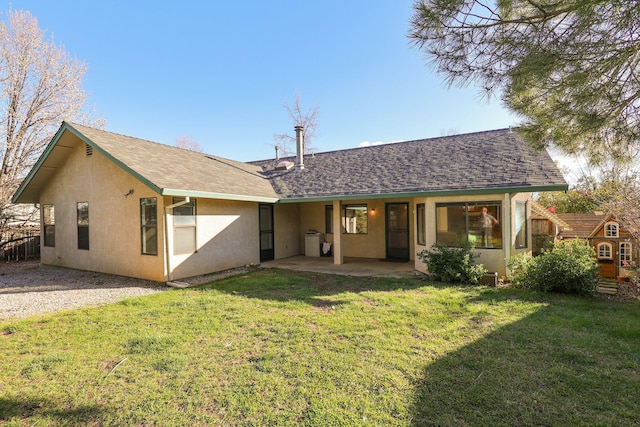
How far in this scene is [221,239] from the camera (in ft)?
30.7

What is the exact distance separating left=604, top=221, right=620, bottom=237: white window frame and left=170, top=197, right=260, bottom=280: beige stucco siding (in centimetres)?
1012

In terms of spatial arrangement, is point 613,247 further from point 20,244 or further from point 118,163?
point 20,244

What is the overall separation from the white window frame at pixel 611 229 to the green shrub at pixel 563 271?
212cm

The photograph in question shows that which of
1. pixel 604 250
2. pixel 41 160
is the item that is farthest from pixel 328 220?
pixel 41 160

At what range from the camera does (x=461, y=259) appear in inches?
291

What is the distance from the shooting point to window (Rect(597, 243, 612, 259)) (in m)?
8.07

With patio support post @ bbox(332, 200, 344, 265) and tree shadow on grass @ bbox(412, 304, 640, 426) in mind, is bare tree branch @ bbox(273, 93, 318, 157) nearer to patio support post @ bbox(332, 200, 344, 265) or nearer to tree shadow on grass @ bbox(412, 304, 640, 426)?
patio support post @ bbox(332, 200, 344, 265)

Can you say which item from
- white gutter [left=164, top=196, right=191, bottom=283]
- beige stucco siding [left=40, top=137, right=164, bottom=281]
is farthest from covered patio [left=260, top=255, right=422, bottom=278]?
beige stucco siding [left=40, top=137, right=164, bottom=281]

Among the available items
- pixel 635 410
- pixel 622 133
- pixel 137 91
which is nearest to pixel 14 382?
pixel 635 410

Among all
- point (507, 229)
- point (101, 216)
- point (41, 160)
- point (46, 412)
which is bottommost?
point (46, 412)

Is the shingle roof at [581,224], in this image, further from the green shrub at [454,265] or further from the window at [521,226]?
the green shrub at [454,265]

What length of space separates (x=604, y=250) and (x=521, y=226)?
2309mm

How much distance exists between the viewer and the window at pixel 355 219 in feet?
38.9

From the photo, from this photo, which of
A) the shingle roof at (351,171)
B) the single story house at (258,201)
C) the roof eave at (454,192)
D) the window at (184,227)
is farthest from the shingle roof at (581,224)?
the window at (184,227)
